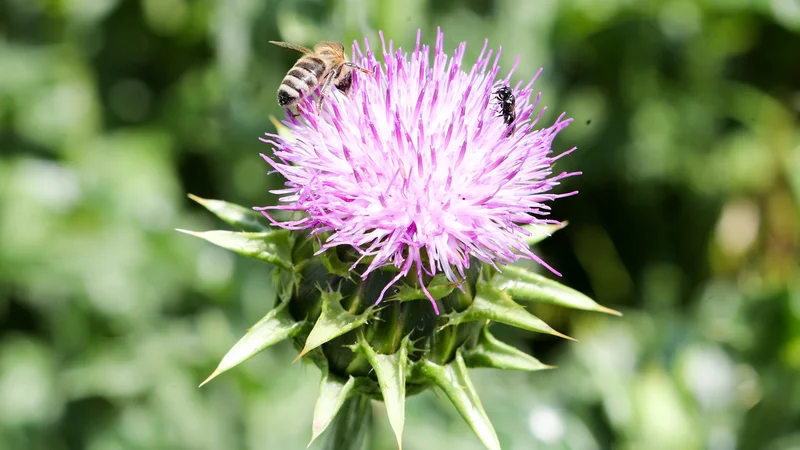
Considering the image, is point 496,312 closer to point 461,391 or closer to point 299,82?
point 461,391

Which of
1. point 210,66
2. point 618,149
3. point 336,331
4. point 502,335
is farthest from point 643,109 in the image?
point 336,331

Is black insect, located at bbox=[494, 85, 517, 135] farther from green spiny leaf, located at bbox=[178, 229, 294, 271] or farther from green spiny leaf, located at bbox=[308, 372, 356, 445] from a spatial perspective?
green spiny leaf, located at bbox=[308, 372, 356, 445]

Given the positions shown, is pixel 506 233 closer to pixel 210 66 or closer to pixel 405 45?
pixel 405 45

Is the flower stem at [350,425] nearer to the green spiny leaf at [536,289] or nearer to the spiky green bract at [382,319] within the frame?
the spiky green bract at [382,319]

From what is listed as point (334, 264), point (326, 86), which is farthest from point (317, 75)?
point (334, 264)

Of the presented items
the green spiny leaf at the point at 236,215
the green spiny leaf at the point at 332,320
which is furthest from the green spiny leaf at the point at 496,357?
the green spiny leaf at the point at 236,215

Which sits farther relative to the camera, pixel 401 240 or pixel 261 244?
pixel 261 244
